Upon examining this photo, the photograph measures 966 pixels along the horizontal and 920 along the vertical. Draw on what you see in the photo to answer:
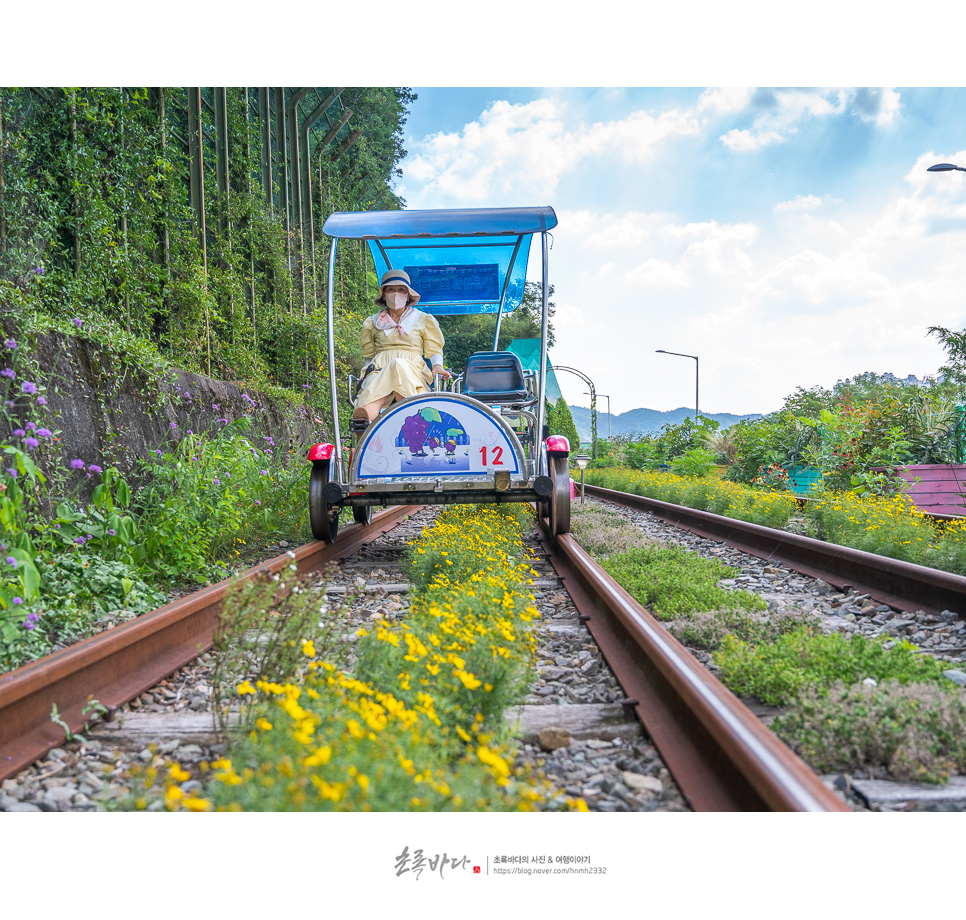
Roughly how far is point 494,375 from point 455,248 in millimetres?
1551

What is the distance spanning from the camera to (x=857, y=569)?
453cm

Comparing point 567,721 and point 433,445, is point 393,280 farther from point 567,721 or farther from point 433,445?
point 567,721

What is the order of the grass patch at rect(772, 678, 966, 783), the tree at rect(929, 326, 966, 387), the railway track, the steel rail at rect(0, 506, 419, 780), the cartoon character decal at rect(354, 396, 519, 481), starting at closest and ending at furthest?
the railway track → the grass patch at rect(772, 678, 966, 783) → the steel rail at rect(0, 506, 419, 780) → the cartoon character decal at rect(354, 396, 519, 481) → the tree at rect(929, 326, 966, 387)

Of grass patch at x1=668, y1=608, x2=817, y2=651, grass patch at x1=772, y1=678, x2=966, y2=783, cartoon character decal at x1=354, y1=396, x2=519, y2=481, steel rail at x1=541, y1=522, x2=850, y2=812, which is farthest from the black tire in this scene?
grass patch at x1=772, y1=678, x2=966, y2=783

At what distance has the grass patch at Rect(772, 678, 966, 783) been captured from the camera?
1.90 meters

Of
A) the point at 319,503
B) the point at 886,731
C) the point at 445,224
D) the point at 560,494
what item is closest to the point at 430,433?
the point at 319,503

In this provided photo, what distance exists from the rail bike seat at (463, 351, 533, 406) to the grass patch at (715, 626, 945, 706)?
17.0 feet

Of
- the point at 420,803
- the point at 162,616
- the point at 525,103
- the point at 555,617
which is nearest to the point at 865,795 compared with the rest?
the point at 420,803

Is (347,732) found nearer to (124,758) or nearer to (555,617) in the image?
(124,758)

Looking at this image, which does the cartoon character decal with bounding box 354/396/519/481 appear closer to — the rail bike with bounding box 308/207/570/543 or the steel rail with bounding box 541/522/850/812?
the rail bike with bounding box 308/207/570/543

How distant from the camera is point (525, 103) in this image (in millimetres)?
4316

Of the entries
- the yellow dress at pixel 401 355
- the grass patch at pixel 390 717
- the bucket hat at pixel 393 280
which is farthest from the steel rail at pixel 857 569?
the bucket hat at pixel 393 280

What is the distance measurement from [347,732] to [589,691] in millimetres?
1321

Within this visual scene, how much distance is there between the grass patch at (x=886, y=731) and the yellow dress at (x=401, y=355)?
4354 millimetres
